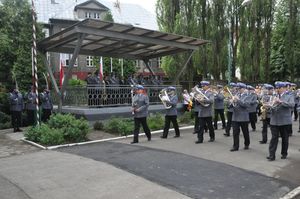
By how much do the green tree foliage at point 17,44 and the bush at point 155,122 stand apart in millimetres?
9423

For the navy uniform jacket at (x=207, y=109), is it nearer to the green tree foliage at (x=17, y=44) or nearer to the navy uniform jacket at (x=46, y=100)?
the navy uniform jacket at (x=46, y=100)

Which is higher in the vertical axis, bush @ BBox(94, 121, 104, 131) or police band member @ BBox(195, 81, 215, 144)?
police band member @ BBox(195, 81, 215, 144)

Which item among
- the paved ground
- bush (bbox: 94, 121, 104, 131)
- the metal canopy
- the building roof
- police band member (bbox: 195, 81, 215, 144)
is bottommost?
the paved ground

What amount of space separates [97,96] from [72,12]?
34.1m

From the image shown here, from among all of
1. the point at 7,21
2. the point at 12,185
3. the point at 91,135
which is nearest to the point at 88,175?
the point at 12,185

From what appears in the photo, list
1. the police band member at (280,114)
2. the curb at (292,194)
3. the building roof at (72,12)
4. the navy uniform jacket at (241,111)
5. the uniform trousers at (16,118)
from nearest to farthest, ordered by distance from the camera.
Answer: the curb at (292,194)
the police band member at (280,114)
the navy uniform jacket at (241,111)
the uniform trousers at (16,118)
the building roof at (72,12)

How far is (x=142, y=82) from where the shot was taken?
19.4 m

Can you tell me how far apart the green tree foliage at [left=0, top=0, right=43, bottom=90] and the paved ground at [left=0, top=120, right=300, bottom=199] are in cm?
1155

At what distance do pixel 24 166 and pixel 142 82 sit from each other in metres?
10.9

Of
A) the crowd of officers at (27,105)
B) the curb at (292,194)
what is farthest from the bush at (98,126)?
the curb at (292,194)

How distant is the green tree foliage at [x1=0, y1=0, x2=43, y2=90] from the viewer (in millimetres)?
22172

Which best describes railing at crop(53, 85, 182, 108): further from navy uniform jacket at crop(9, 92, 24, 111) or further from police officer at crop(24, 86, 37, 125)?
navy uniform jacket at crop(9, 92, 24, 111)

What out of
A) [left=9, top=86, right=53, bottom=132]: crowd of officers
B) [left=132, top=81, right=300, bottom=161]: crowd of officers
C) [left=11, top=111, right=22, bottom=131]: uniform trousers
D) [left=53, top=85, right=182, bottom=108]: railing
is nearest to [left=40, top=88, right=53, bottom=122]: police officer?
[left=9, top=86, right=53, bottom=132]: crowd of officers

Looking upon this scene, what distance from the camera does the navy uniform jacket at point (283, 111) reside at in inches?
380
